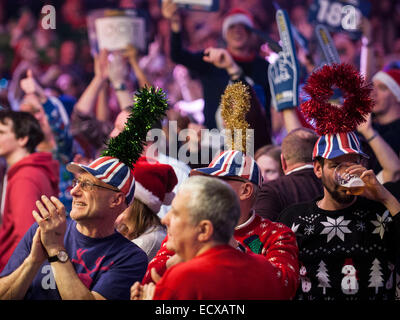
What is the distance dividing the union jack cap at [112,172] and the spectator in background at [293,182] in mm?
1020

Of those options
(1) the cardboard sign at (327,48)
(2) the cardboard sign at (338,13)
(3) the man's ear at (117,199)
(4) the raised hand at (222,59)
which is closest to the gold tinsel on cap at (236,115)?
(3) the man's ear at (117,199)

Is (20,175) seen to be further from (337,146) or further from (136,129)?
(337,146)

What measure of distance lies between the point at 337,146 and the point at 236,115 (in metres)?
0.54

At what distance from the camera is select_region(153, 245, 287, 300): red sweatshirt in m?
2.33

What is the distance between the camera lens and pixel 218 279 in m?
2.36

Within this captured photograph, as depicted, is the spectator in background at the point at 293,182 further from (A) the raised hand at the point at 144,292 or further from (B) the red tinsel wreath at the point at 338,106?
(A) the raised hand at the point at 144,292

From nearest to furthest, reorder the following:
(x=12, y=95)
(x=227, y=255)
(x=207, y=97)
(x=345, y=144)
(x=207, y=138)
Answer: (x=227, y=255)
(x=345, y=144)
(x=207, y=138)
(x=207, y=97)
(x=12, y=95)

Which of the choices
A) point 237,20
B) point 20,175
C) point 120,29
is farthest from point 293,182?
point 120,29

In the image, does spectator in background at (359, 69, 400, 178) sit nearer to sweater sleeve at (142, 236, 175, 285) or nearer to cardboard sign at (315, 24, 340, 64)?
cardboard sign at (315, 24, 340, 64)

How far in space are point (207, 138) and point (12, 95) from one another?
3.59 meters

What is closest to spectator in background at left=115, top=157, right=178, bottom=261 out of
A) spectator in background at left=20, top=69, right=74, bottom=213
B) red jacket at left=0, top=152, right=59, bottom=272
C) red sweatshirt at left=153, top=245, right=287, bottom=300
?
red sweatshirt at left=153, top=245, right=287, bottom=300

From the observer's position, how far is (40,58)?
898 centimetres
